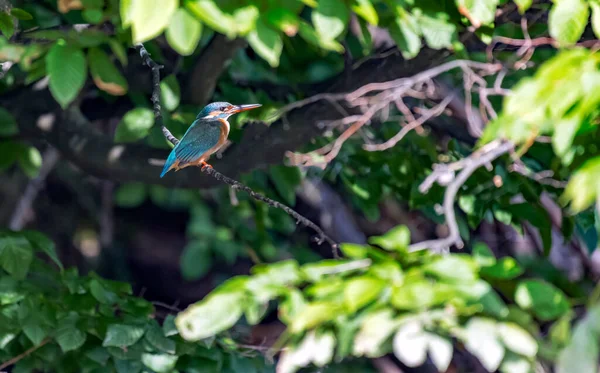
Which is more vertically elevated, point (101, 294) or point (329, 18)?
point (329, 18)

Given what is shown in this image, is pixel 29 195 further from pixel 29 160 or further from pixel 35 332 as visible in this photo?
pixel 35 332

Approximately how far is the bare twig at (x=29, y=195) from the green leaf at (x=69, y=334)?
201 centimetres

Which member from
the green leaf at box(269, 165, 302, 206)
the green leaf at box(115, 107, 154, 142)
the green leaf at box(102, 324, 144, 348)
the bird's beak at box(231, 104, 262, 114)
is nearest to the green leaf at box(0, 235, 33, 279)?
the green leaf at box(102, 324, 144, 348)

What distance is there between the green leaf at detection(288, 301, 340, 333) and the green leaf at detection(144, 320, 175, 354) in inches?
47.4

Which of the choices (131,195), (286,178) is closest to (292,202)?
(286,178)

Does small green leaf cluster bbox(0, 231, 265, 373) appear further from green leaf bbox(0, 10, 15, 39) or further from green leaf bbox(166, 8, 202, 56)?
green leaf bbox(166, 8, 202, 56)

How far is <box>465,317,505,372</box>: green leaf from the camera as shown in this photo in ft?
4.54

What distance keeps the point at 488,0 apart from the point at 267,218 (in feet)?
6.23

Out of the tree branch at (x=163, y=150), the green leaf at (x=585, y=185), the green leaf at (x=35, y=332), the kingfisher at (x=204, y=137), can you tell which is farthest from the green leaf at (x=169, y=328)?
the green leaf at (x=585, y=185)

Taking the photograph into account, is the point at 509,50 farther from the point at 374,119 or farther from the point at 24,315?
the point at 24,315

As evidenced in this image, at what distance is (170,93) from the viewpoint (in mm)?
2922

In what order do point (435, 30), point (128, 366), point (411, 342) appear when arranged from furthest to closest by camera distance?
point (128, 366) < point (435, 30) < point (411, 342)

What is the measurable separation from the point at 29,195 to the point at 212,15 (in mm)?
3657

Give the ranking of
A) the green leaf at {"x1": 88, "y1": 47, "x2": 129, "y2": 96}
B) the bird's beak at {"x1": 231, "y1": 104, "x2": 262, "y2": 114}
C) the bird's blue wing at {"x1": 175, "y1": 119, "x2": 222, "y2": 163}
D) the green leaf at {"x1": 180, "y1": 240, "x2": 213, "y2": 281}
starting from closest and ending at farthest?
the green leaf at {"x1": 88, "y1": 47, "x2": 129, "y2": 96} < the bird's blue wing at {"x1": 175, "y1": 119, "x2": 222, "y2": 163} < the bird's beak at {"x1": 231, "y1": 104, "x2": 262, "y2": 114} < the green leaf at {"x1": 180, "y1": 240, "x2": 213, "y2": 281}
